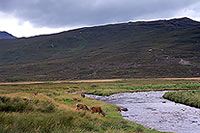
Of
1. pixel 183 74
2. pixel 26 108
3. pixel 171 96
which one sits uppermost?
pixel 26 108

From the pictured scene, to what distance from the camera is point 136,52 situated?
17488cm

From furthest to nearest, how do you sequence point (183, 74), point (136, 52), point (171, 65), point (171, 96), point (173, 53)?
1. point (136, 52)
2. point (173, 53)
3. point (171, 65)
4. point (183, 74)
5. point (171, 96)

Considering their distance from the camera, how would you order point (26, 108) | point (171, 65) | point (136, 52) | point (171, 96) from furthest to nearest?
point (136, 52) → point (171, 65) → point (171, 96) → point (26, 108)

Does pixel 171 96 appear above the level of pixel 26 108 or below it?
below

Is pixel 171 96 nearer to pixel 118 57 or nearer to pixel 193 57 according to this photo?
pixel 193 57

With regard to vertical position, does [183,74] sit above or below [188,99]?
below

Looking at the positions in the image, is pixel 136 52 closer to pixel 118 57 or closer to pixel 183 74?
pixel 118 57

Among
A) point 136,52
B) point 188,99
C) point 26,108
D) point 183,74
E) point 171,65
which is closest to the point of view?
point 26,108

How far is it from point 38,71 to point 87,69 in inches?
1458

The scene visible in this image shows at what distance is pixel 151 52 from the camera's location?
6540 inches

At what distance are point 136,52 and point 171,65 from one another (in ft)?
147

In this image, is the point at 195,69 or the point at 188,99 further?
the point at 195,69

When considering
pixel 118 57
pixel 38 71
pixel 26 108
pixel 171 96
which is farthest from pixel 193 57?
pixel 26 108

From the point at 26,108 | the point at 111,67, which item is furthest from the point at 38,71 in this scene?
the point at 26,108
